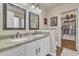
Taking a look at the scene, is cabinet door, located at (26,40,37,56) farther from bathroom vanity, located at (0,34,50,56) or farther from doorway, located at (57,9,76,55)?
doorway, located at (57,9,76,55)

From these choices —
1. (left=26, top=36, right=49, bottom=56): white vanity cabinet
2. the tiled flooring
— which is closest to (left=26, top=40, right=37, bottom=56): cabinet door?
(left=26, top=36, right=49, bottom=56): white vanity cabinet

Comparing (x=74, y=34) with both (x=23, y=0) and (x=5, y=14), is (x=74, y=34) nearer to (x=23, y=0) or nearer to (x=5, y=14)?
(x=23, y=0)

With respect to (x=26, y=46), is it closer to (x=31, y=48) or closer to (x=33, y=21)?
(x=31, y=48)

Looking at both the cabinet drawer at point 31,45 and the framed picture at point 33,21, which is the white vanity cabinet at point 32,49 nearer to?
the cabinet drawer at point 31,45

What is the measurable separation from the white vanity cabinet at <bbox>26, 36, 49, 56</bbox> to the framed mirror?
27 centimetres

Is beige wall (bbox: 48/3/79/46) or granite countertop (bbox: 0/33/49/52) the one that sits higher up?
beige wall (bbox: 48/3/79/46)

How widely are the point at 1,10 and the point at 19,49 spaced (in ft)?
1.77

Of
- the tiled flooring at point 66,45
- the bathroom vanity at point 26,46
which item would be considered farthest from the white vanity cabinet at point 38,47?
the tiled flooring at point 66,45

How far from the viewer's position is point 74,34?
142 centimetres

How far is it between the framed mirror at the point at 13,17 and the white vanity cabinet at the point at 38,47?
0.88 feet

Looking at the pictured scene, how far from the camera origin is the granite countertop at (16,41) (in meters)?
1.24

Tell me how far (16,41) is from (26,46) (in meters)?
0.15

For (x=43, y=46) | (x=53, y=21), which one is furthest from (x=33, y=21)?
(x=43, y=46)

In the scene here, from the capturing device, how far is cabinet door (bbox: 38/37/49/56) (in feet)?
4.80
